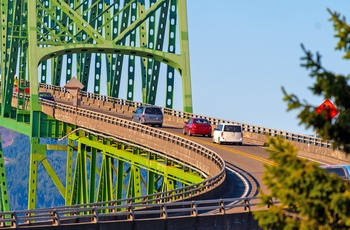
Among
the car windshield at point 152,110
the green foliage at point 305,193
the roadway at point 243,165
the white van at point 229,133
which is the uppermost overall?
the green foliage at point 305,193

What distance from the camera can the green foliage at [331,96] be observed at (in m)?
18.5

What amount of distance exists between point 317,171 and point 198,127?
51740 millimetres

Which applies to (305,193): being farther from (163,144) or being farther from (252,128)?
(252,128)

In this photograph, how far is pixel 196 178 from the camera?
178ft

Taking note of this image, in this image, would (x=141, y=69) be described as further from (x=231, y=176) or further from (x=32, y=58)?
(x=231, y=176)

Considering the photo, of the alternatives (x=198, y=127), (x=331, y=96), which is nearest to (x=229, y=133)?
(x=198, y=127)

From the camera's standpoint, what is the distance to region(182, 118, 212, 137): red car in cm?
6975

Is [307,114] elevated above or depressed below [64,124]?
above

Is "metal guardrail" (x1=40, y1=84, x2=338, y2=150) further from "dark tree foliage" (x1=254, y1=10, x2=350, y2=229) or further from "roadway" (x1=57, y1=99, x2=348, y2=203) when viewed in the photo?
"dark tree foliage" (x1=254, y1=10, x2=350, y2=229)

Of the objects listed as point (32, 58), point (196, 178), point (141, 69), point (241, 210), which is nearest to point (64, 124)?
point (32, 58)

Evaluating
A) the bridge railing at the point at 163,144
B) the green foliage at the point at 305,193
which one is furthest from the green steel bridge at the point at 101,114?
the green foliage at the point at 305,193

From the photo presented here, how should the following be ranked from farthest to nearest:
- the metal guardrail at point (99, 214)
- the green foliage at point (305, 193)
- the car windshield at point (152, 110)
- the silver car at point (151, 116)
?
the car windshield at point (152, 110), the silver car at point (151, 116), the metal guardrail at point (99, 214), the green foliage at point (305, 193)

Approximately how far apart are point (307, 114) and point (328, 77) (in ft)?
2.01

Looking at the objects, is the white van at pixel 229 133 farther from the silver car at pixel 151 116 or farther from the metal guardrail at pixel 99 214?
the metal guardrail at pixel 99 214
